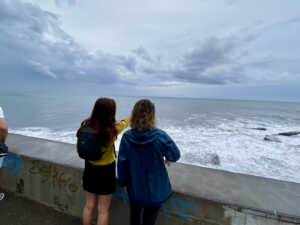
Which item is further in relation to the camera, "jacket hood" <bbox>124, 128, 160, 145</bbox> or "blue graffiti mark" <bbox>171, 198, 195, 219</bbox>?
"blue graffiti mark" <bbox>171, 198, 195, 219</bbox>

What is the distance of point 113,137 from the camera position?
1593 millimetres

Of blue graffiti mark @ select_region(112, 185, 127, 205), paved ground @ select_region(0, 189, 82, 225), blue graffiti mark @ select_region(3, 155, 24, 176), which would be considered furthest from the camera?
blue graffiti mark @ select_region(3, 155, 24, 176)

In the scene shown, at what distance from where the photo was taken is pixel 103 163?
166cm

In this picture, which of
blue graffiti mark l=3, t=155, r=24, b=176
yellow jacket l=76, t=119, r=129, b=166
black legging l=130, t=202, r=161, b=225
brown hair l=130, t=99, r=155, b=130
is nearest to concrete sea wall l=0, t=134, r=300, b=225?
blue graffiti mark l=3, t=155, r=24, b=176

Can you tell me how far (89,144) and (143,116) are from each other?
0.59 metres

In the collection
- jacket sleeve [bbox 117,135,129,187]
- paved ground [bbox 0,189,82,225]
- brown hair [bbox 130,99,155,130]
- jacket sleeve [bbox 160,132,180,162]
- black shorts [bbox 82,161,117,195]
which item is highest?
brown hair [bbox 130,99,155,130]

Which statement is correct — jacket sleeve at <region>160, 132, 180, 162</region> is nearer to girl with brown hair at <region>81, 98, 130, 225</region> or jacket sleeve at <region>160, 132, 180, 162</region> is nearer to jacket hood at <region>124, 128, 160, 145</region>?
jacket hood at <region>124, 128, 160, 145</region>

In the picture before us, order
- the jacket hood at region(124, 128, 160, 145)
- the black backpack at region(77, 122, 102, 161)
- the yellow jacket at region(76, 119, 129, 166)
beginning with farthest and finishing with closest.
Answer: the yellow jacket at region(76, 119, 129, 166) → the black backpack at region(77, 122, 102, 161) → the jacket hood at region(124, 128, 160, 145)

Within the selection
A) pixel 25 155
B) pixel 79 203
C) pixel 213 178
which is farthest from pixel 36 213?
pixel 213 178

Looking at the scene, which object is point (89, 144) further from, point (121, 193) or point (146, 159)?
point (121, 193)

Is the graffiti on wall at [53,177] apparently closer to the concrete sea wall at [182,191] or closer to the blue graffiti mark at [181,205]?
the concrete sea wall at [182,191]

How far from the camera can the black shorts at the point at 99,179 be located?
5.47ft

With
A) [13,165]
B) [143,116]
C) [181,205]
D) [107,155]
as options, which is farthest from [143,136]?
[13,165]

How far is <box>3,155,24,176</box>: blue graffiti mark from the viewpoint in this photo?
2555 mm
